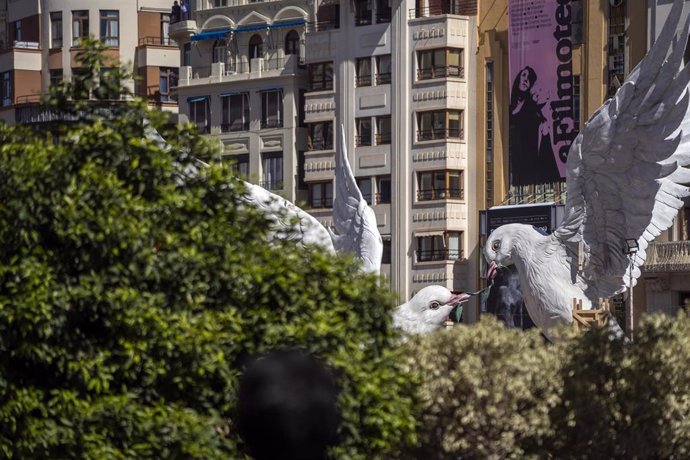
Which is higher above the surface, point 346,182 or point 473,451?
point 346,182

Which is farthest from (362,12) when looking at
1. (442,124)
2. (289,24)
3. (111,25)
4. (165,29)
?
(111,25)

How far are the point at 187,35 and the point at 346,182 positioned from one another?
38.3 meters

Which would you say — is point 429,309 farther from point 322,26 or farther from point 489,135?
point 322,26

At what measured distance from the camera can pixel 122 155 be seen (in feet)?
57.7

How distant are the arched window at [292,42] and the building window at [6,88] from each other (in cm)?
1391

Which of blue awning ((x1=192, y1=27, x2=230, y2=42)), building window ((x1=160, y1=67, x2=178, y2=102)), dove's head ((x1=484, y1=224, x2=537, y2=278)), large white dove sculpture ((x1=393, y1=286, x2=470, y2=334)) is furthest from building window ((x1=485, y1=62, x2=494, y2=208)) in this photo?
dove's head ((x1=484, y1=224, x2=537, y2=278))

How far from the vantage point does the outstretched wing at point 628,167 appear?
3039cm

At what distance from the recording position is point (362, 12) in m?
71.8

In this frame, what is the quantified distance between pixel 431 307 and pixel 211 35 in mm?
41017

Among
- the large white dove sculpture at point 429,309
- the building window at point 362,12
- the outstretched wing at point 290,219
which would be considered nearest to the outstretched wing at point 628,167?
the large white dove sculpture at point 429,309

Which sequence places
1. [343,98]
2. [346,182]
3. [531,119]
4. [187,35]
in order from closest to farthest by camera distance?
[346,182] → [531,119] → [343,98] → [187,35]

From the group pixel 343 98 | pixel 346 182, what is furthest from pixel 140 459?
pixel 343 98

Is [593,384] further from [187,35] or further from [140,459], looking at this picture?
[187,35]

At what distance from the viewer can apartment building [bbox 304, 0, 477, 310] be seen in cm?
6894
